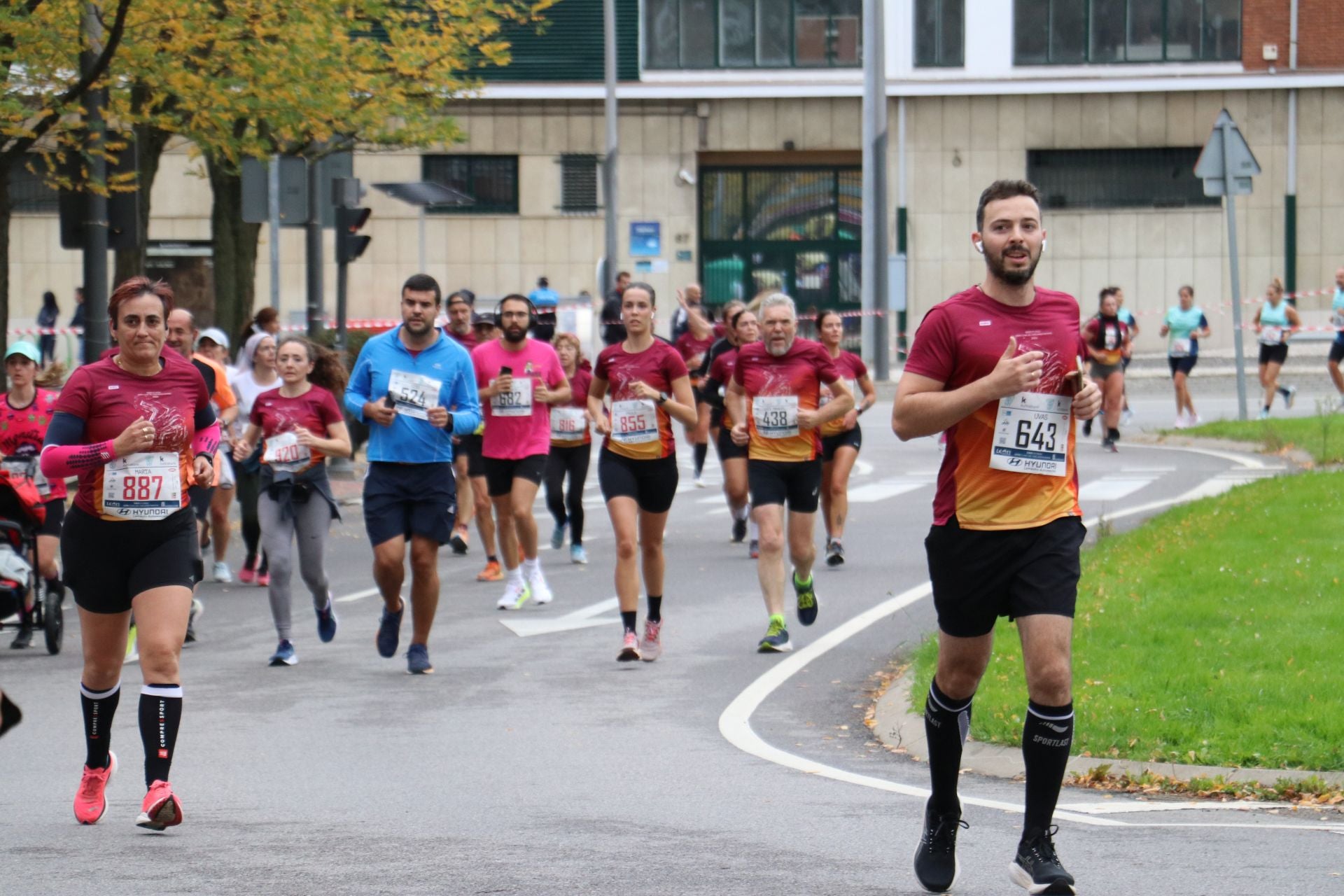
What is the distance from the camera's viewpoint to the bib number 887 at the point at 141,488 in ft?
23.3

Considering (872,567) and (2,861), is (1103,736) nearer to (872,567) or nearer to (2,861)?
(2,861)

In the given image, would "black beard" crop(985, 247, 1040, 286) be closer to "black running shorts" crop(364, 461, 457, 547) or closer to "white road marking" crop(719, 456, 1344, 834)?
"white road marking" crop(719, 456, 1344, 834)

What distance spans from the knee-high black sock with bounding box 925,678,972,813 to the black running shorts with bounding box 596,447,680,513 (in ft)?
16.7

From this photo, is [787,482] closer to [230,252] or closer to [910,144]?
[230,252]

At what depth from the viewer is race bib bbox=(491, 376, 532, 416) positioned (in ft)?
42.8

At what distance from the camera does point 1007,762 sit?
26.4 feet

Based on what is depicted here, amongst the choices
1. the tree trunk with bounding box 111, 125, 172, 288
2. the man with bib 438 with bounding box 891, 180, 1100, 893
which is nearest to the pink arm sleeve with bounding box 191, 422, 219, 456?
the man with bib 438 with bounding box 891, 180, 1100, 893

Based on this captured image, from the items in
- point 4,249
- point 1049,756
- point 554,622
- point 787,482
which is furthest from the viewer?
point 4,249

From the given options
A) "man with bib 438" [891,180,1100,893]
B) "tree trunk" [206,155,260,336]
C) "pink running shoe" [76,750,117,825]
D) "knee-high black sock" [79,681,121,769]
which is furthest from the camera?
"tree trunk" [206,155,260,336]

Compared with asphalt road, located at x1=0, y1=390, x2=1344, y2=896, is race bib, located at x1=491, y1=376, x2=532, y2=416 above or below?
above

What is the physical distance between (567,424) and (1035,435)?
30.3 feet

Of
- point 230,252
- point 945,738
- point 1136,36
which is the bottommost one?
point 945,738

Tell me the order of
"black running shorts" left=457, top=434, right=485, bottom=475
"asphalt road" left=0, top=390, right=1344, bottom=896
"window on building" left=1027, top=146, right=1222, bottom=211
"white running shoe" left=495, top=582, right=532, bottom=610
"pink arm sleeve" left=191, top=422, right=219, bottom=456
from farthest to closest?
"window on building" left=1027, top=146, right=1222, bottom=211 < "black running shorts" left=457, top=434, right=485, bottom=475 < "white running shoe" left=495, top=582, right=532, bottom=610 < "pink arm sleeve" left=191, top=422, right=219, bottom=456 < "asphalt road" left=0, top=390, right=1344, bottom=896

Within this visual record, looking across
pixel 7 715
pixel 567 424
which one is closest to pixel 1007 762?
pixel 7 715
